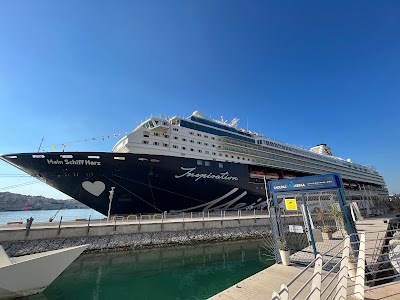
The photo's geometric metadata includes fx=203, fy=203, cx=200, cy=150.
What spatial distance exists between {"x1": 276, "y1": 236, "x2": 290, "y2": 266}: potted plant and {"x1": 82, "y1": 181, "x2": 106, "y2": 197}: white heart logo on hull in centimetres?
1710

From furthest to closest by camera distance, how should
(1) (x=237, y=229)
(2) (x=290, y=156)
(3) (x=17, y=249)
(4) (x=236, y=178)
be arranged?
(2) (x=290, y=156) → (4) (x=236, y=178) → (1) (x=237, y=229) → (3) (x=17, y=249)

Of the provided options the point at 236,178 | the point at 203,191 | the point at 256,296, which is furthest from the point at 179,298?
the point at 236,178

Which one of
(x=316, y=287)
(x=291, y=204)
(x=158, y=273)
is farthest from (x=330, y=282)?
(x=158, y=273)

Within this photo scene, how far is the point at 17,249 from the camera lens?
13.3 metres

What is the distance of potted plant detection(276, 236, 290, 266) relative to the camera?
782 cm

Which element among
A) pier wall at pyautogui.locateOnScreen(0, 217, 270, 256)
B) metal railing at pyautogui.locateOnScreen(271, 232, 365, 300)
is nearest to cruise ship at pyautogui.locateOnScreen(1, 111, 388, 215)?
pier wall at pyautogui.locateOnScreen(0, 217, 270, 256)

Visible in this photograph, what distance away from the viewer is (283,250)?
7934 millimetres

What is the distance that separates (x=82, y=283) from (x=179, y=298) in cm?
505

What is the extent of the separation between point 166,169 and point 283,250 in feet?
49.6

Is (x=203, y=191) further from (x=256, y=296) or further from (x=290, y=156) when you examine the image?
(x=290, y=156)

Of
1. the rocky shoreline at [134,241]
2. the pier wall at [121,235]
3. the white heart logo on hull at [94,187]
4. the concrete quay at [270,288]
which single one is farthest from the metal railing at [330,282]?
the white heart logo on hull at [94,187]

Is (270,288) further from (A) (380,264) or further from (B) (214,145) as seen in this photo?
(B) (214,145)

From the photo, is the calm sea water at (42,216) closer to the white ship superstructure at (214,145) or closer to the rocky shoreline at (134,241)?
the rocky shoreline at (134,241)

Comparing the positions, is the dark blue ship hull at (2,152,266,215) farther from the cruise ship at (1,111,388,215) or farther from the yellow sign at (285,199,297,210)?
the yellow sign at (285,199,297,210)
